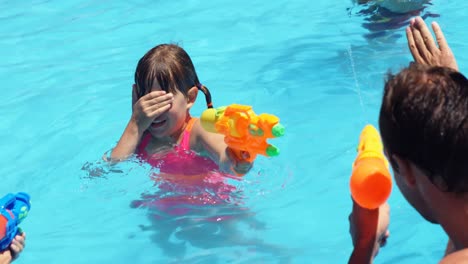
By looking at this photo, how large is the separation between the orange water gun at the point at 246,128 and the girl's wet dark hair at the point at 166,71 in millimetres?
519

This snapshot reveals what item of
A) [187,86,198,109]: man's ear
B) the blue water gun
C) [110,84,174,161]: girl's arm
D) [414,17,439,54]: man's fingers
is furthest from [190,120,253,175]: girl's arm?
[414,17,439,54]: man's fingers

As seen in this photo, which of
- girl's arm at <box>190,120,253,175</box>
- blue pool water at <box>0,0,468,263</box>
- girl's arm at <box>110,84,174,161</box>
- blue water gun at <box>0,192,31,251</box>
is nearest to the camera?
blue water gun at <box>0,192,31,251</box>

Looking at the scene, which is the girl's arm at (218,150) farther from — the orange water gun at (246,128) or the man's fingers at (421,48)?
the man's fingers at (421,48)

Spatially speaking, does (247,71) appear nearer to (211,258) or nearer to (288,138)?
(288,138)

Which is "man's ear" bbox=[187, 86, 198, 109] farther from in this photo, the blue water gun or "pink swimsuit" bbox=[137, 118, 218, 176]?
the blue water gun

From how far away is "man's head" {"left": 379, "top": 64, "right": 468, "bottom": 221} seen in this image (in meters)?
1.68

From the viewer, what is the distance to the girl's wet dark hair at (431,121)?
1.68 metres

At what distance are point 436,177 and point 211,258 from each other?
193 centimetres

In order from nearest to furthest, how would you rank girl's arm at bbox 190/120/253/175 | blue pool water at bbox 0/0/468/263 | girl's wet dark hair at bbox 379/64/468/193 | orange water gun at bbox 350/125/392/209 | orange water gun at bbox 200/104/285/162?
girl's wet dark hair at bbox 379/64/468/193, orange water gun at bbox 350/125/392/209, orange water gun at bbox 200/104/285/162, girl's arm at bbox 190/120/253/175, blue pool water at bbox 0/0/468/263

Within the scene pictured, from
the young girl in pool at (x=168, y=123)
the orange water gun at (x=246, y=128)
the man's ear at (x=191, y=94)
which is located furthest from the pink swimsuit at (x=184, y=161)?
the orange water gun at (x=246, y=128)

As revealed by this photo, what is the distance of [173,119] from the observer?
3721 millimetres

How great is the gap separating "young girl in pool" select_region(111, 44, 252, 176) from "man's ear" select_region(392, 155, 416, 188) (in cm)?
170

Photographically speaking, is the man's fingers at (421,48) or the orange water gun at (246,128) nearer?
the man's fingers at (421,48)

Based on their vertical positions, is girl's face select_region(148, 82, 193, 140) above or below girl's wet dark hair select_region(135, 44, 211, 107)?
below
